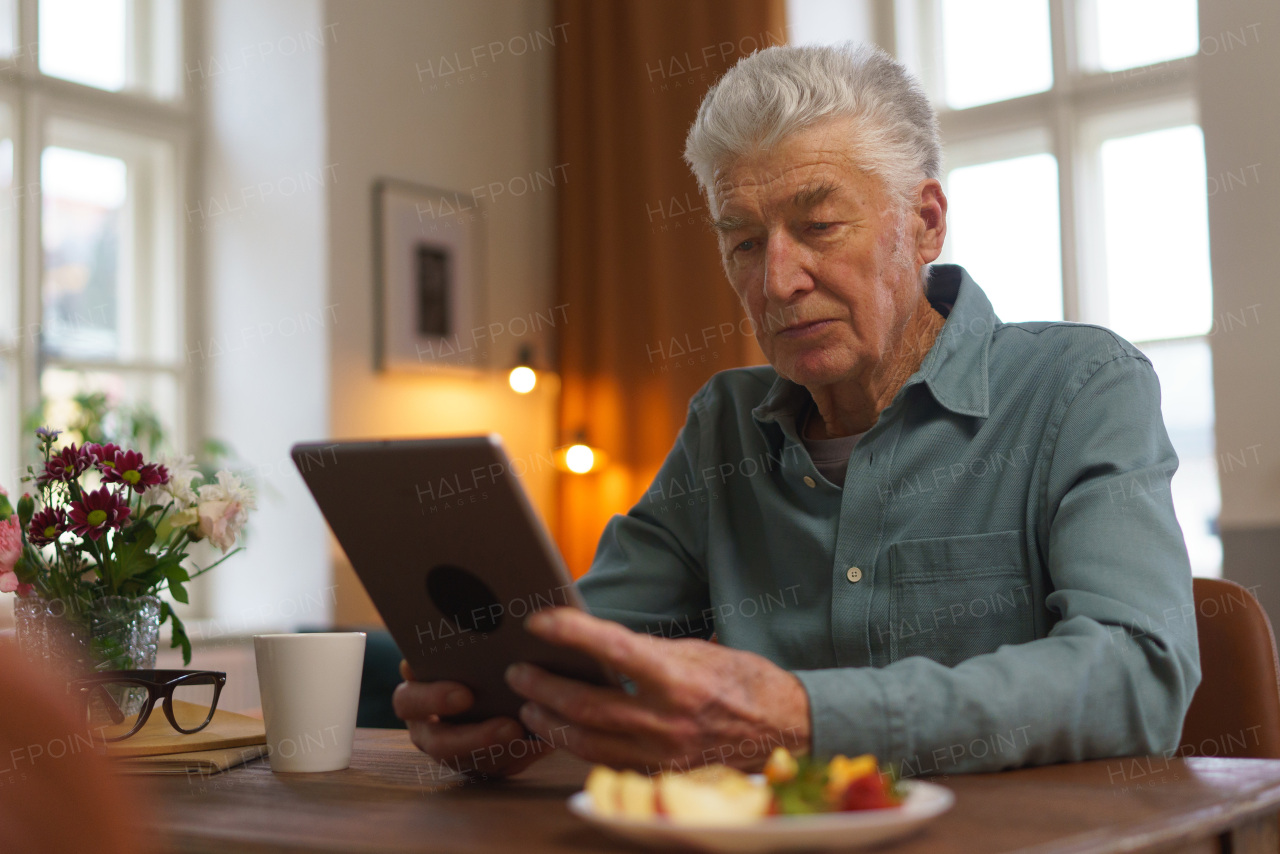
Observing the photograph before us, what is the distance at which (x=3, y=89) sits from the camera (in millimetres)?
3611

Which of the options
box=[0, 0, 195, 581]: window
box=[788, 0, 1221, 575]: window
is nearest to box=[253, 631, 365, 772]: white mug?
box=[0, 0, 195, 581]: window

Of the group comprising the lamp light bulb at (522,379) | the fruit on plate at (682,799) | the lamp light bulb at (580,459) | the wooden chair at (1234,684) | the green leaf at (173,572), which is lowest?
the wooden chair at (1234,684)

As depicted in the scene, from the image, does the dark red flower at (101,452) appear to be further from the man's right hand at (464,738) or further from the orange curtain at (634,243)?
the orange curtain at (634,243)

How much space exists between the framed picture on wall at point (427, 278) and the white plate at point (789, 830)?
3570 mm

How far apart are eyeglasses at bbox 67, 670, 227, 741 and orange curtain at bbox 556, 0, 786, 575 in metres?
2.97

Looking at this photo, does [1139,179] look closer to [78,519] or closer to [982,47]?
[982,47]

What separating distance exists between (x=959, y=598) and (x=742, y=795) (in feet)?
2.24

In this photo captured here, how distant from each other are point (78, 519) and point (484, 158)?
11.1 feet

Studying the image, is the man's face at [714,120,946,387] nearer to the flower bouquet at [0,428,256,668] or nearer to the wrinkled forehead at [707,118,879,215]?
the wrinkled forehead at [707,118,879,215]

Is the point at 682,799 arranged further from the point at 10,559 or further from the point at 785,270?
the point at 10,559

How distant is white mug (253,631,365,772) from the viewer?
1057 mm

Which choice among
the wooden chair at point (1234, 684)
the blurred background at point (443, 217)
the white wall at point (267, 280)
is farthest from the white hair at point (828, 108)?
the white wall at point (267, 280)

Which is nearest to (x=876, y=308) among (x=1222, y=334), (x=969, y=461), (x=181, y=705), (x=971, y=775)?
(x=969, y=461)

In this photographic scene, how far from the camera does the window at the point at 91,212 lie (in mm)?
3621
